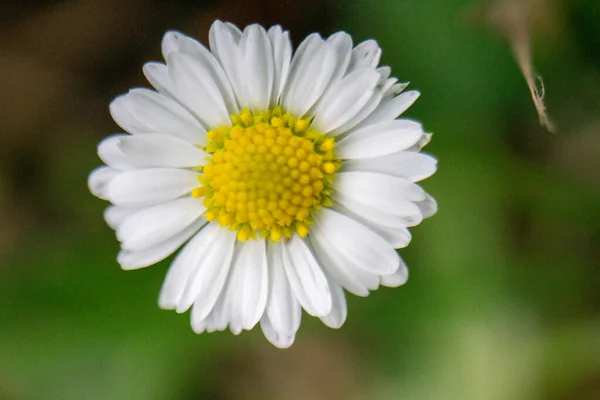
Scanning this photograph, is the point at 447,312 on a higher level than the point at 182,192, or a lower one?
lower

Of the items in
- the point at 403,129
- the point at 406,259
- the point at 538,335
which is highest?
the point at 403,129

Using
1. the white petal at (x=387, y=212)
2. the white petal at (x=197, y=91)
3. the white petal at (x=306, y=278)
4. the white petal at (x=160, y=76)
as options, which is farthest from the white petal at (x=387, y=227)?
the white petal at (x=160, y=76)

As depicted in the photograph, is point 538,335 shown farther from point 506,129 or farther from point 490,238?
point 506,129

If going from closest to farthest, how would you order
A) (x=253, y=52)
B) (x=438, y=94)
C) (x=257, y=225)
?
(x=253, y=52) → (x=257, y=225) → (x=438, y=94)

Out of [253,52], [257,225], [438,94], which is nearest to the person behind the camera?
[253,52]

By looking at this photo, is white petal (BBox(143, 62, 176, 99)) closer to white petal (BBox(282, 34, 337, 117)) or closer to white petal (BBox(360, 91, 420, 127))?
white petal (BBox(282, 34, 337, 117))

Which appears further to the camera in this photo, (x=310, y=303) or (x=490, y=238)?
(x=490, y=238)

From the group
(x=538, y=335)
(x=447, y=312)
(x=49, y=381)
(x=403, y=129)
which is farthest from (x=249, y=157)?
(x=538, y=335)
